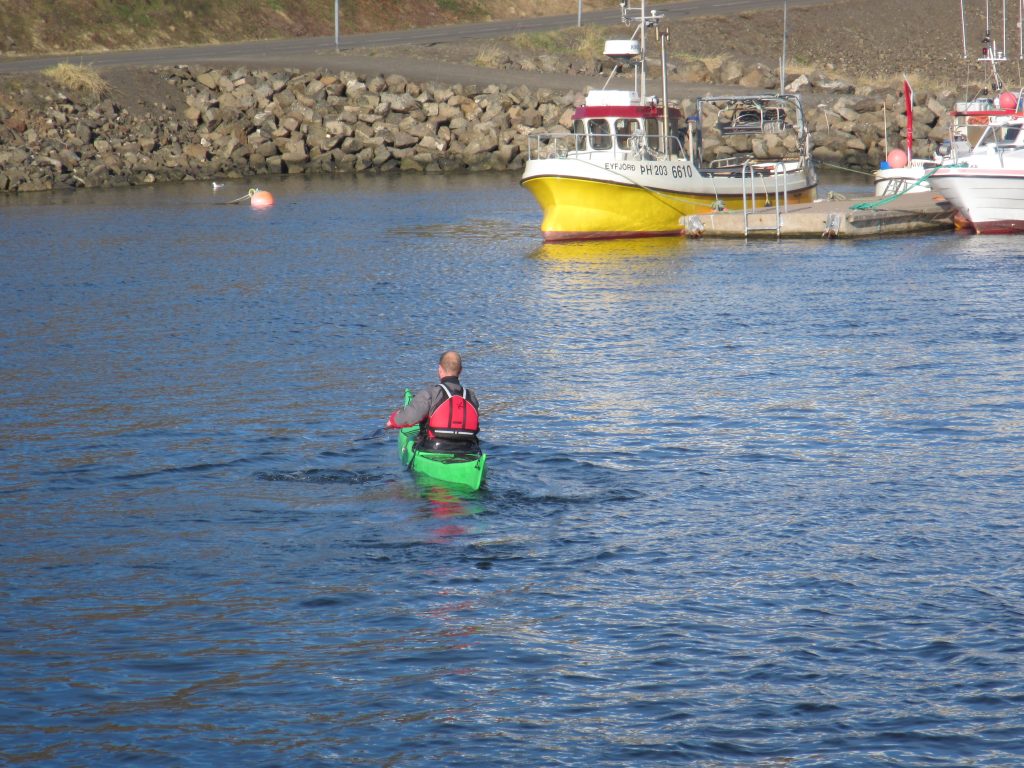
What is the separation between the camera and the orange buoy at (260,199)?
46.4m

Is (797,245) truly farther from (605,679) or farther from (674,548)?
(605,679)

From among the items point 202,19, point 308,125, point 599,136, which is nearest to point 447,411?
point 599,136

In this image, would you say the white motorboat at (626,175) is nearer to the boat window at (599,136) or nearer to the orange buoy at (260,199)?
the boat window at (599,136)

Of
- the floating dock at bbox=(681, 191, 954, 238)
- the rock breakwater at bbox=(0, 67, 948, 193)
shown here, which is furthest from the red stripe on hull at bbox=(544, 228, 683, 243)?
the rock breakwater at bbox=(0, 67, 948, 193)

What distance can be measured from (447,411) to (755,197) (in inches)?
1082

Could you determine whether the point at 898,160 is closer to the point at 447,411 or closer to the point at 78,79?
the point at 78,79

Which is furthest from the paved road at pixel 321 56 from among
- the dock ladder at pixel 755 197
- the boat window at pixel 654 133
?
the boat window at pixel 654 133

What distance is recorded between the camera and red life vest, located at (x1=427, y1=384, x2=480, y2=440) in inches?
593

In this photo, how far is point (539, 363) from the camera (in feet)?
74.9

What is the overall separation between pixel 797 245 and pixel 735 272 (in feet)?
16.5

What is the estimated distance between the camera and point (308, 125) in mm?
58281

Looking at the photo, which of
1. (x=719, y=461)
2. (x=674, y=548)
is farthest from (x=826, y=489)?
(x=674, y=548)

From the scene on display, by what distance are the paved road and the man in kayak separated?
4803 cm

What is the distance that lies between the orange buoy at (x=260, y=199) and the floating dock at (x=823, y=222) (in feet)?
48.9
